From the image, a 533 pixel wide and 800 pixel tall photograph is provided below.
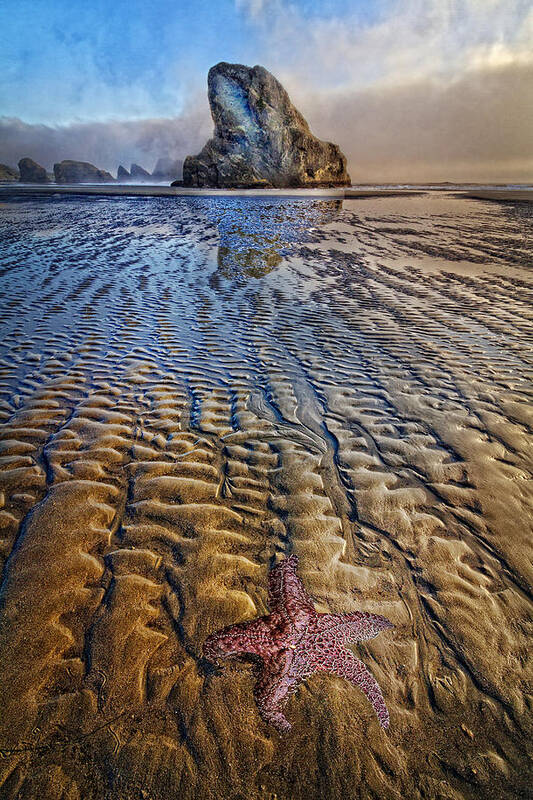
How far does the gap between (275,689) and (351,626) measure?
0.56 meters

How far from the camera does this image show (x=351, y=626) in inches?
89.0

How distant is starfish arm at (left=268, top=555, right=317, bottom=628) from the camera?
226 centimetres

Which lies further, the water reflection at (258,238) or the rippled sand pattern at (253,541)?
the water reflection at (258,238)

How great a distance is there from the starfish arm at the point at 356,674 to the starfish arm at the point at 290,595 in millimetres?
220

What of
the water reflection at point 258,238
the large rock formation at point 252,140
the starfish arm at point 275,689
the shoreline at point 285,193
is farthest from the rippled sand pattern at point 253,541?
the large rock formation at point 252,140

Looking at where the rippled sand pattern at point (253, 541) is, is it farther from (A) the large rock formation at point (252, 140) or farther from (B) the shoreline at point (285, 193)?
(A) the large rock formation at point (252, 140)

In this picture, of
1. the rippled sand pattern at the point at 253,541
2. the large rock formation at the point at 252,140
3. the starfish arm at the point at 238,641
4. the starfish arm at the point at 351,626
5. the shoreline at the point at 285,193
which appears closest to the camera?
the rippled sand pattern at the point at 253,541

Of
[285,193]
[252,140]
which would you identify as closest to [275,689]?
[285,193]

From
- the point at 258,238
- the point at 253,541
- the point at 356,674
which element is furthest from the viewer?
the point at 258,238

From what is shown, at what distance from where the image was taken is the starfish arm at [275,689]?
6.29ft

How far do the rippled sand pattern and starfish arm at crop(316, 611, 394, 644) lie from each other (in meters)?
0.07

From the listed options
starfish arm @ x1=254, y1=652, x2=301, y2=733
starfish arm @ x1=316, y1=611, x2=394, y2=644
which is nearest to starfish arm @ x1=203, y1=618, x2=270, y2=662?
starfish arm @ x1=254, y1=652, x2=301, y2=733

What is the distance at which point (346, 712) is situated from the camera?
196 cm

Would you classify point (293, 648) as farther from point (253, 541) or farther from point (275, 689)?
point (253, 541)
